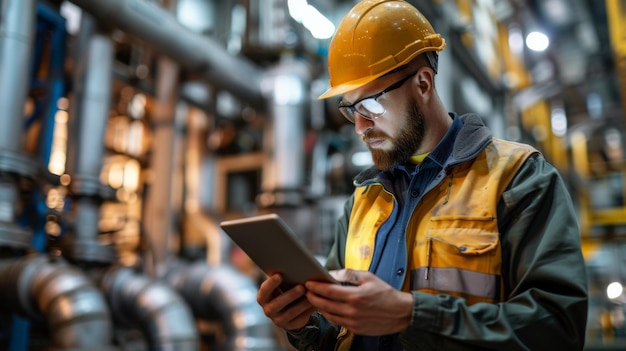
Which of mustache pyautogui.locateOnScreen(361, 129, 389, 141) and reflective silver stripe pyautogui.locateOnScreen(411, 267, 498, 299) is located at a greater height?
mustache pyautogui.locateOnScreen(361, 129, 389, 141)

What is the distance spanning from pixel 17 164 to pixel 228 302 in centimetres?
215

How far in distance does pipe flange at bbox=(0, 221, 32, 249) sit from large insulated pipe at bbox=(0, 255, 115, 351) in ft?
0.69

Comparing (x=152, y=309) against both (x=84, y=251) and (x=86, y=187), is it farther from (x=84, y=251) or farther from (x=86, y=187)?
(x=86, y=187)

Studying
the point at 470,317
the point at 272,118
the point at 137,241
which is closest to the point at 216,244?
the point at 137,241

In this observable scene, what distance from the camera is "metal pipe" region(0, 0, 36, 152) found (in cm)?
365

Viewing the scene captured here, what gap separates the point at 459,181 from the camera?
1332 mm

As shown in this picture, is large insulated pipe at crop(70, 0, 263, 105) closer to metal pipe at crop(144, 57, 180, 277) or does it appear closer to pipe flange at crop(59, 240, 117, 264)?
metal pipe at crop(144, 57, 180, 277)

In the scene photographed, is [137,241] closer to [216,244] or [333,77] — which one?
[216,244]

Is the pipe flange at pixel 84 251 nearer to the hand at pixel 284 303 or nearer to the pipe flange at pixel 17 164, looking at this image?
the pipe flange at pixel 17 164

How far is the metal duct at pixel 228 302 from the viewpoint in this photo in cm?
471

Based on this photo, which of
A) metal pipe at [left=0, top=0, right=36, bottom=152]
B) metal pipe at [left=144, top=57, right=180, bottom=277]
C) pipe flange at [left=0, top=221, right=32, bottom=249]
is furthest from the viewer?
metal pipe at [left=144, top=57, right=180, bottom=277]

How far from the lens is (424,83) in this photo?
147cm

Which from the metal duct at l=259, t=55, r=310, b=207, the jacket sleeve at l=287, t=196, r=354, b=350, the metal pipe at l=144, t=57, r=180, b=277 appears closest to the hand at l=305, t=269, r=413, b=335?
the jacket sleeve at l=287, t=196, r=354, b=350

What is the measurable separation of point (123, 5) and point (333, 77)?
11.2ft
